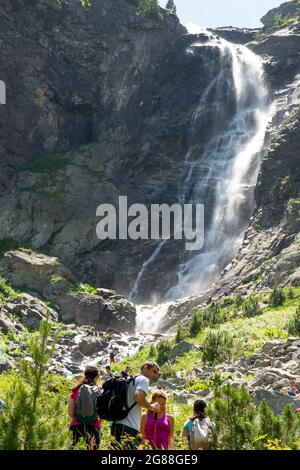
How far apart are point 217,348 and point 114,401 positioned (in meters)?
11.8

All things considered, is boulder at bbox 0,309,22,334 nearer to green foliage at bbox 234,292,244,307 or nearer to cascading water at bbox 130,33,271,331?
cascading water at bbox 130,33,271,331

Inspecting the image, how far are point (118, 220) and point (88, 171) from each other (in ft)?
21.4

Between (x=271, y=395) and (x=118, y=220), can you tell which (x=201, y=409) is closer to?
(x=271, y=395)

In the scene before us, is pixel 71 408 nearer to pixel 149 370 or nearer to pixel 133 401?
pixel 133 401

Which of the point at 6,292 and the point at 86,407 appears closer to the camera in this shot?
the point at 86,407

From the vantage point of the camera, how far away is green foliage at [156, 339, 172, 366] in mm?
21138

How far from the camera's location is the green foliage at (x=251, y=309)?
24344mm

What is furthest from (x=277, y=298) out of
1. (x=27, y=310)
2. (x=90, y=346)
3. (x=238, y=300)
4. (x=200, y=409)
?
(x=200, y=409)

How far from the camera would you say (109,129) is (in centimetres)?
5450

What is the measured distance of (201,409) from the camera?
22.2 feet

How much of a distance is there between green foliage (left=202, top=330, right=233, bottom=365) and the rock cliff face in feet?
50.2

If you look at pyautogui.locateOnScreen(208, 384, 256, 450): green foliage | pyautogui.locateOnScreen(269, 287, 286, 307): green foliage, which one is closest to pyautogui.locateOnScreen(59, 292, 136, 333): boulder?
pyautogui.locateOnScreen(269, 287, 286, 307): green foliage

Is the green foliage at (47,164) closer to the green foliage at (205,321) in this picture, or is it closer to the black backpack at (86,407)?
the green foliage at (205,321)

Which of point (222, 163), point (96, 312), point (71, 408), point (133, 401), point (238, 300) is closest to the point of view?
point (133, 401)
